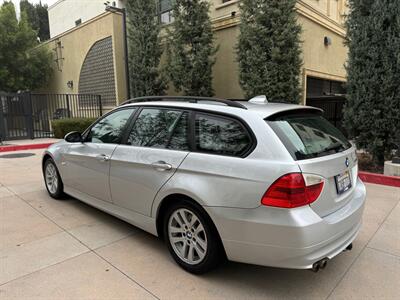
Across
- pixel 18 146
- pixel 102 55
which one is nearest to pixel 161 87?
pixel 102 55

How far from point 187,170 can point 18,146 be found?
972cm

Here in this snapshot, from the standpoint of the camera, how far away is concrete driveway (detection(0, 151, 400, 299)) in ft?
8.30

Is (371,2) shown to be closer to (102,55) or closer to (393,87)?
(393,87)

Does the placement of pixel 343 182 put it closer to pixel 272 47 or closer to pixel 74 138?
pixel 74 138

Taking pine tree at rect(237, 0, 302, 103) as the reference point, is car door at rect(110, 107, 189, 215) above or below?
below

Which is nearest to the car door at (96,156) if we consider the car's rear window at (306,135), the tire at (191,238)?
the tire at (191,238)

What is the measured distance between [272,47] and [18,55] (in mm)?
15803

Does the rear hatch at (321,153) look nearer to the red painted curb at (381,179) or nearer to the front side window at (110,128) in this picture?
the front side window at (110,128)

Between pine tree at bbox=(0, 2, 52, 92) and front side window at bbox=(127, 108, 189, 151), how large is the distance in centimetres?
1707

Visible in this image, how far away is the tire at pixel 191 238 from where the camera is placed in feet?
8.49

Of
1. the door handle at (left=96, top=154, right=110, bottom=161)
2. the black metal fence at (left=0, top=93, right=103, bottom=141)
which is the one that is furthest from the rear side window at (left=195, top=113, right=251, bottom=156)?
the black metal fence at (left=0, top=93, right=103, bottom=141)

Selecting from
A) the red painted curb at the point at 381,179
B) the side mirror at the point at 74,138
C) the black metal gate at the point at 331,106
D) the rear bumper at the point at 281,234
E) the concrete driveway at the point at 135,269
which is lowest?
the concrete driveway at the point at 135,269

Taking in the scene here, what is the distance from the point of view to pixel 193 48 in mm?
9391

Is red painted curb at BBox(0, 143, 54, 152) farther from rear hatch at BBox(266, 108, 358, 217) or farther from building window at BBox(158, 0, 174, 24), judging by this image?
rear hatch at BBox(266, 108, 358, 217)
